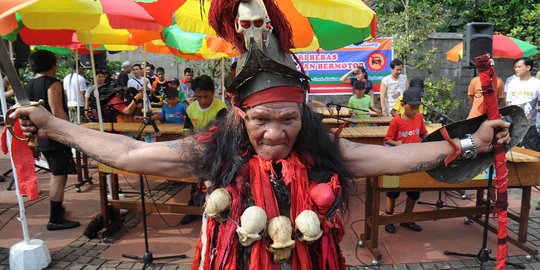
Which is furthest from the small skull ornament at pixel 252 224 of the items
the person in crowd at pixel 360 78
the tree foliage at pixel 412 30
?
the tree foliage at pixel 412 30

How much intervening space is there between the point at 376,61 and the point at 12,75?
28.5 ft

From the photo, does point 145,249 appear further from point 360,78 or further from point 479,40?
point 360,78

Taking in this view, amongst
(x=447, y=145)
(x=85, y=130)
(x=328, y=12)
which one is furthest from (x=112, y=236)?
(x=447, y=145)

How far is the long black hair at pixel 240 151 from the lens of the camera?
173 cm

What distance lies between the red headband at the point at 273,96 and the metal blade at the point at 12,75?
1.02 metres

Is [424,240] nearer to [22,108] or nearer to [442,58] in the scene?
[22,108]

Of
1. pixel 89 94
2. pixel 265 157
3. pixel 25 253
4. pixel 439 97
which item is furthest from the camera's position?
pixel 439 97

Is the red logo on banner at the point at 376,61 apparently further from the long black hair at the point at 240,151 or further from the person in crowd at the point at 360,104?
the long black hair at the point at 240,151

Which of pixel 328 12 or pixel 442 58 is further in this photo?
pixel 442 58

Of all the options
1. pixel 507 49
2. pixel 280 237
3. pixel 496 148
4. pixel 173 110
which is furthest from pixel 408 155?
pixel 507 49

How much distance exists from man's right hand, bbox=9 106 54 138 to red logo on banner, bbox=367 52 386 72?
8645mm

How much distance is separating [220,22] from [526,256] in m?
3.87

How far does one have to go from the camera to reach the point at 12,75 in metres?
1.82

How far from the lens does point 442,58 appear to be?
1072 cm
